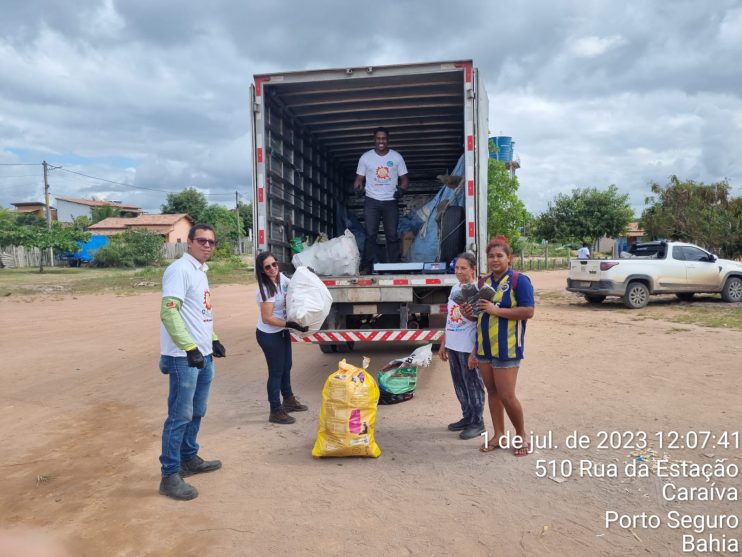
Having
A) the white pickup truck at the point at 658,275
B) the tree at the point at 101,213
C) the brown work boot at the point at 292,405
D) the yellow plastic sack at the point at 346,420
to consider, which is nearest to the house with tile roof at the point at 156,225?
the tree at the point at 101,213

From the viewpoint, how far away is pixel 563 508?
3.32 metres

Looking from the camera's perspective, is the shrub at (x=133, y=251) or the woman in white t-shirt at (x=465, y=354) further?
the shrub at (x=133, y=251)

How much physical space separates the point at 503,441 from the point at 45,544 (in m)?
3.06

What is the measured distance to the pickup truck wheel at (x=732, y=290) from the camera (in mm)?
13450

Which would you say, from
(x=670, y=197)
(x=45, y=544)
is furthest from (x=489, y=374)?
(x=670, y=197)

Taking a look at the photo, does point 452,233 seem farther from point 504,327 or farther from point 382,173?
point 504,327

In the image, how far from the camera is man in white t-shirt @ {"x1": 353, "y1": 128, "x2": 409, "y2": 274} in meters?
7.16

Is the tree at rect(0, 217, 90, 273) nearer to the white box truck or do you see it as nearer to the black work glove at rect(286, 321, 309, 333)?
the white box truck

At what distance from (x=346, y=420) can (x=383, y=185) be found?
3767 mm

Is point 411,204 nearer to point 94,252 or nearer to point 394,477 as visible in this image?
point 394,477

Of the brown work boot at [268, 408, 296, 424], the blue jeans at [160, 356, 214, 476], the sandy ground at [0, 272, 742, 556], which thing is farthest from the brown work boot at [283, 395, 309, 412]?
the blue jeans at [160, 356, 214, 476]

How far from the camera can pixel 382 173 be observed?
23.5ft

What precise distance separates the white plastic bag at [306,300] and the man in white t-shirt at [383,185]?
2271mm

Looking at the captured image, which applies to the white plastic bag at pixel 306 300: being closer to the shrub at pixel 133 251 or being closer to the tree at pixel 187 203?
the shrub at pixel 133 251
